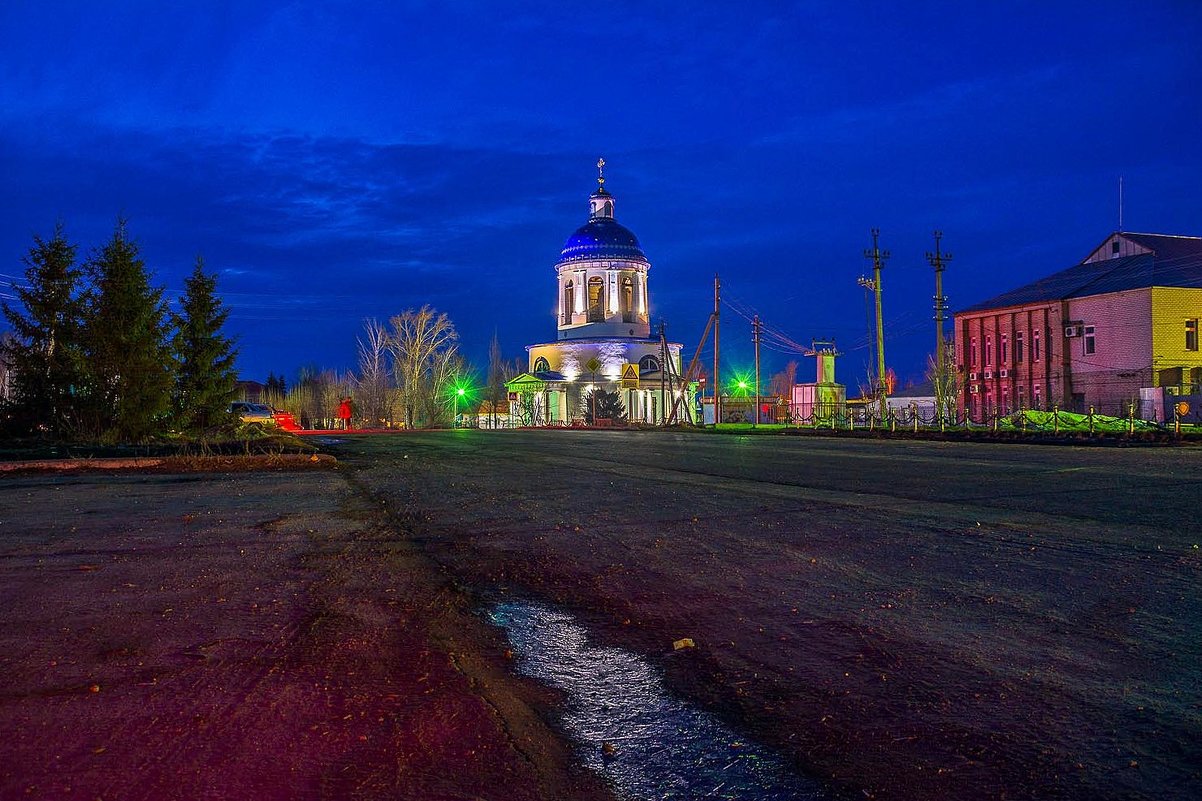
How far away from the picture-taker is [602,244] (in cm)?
8238

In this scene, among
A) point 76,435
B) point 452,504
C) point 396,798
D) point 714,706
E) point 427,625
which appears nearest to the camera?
point 396,798

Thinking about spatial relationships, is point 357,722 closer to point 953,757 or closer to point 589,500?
point 953,757

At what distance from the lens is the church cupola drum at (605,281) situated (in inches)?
3248

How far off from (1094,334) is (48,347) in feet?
162

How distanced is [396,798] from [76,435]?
24.2 metres

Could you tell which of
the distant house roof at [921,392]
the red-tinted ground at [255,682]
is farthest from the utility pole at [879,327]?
the red-tinted ground at [255,682]

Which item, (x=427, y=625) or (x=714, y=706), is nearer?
(x=714, y=706)

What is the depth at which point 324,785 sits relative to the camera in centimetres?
340

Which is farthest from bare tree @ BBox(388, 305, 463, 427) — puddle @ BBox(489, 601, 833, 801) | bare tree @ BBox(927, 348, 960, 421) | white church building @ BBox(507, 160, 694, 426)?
puddle @ BBox(489, 601, 833, 801)

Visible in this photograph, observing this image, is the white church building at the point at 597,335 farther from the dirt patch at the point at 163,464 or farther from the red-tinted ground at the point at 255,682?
the red-tinted ground at the point at 255,682

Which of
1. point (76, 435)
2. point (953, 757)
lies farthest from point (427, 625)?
point (76, 435)

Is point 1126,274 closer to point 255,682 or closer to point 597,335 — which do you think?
point 597,335

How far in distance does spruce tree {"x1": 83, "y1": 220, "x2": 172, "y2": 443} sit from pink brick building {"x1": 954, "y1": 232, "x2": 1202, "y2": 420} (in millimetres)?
39671

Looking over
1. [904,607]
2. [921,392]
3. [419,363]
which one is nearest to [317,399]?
[419,363]
